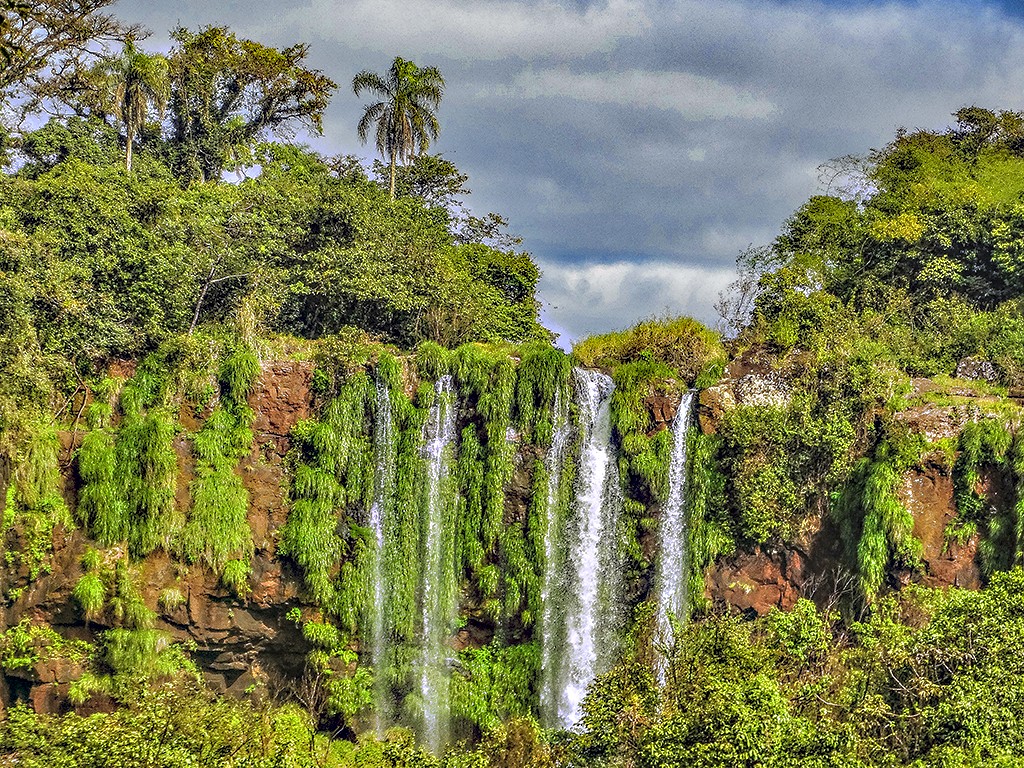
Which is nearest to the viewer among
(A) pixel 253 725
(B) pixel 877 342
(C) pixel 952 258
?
(A) pixel 253 725

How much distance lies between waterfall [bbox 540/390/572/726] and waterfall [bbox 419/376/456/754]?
223 cm

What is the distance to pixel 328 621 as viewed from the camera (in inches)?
849

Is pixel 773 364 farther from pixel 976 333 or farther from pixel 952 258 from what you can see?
pixel 952 258

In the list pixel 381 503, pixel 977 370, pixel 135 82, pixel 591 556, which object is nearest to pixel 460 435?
pixel 381 503

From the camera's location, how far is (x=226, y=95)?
119 feet

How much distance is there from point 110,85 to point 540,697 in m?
25.9

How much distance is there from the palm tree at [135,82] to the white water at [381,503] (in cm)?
1700

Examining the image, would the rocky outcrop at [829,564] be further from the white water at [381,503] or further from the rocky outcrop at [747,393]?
the white water at [381,503]

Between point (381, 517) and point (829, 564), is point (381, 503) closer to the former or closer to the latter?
point (381, 517)

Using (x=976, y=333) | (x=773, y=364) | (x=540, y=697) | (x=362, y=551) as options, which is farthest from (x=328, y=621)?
(x=976, y=333)

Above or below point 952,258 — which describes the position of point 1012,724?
below

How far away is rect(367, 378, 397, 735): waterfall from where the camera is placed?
2169cm

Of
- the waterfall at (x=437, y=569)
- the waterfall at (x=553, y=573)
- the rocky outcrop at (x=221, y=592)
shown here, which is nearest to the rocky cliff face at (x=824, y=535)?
the waterfall at (x=553, y=573)

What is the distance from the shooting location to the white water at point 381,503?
21766mm
